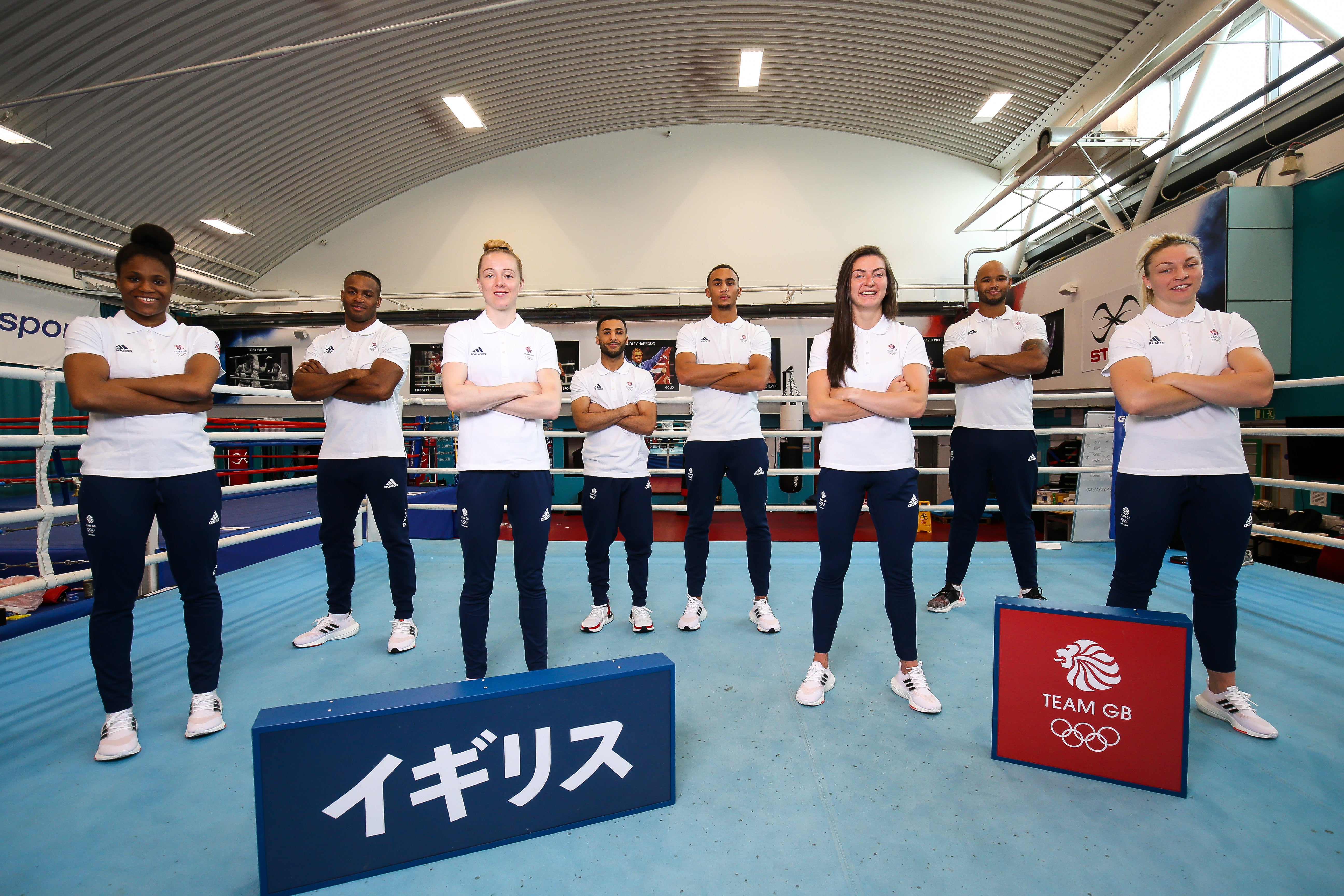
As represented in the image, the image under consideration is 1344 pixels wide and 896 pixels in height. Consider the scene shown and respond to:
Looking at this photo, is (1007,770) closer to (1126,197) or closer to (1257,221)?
(1257,221)

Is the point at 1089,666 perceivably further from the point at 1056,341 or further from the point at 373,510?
the point at 1056,341

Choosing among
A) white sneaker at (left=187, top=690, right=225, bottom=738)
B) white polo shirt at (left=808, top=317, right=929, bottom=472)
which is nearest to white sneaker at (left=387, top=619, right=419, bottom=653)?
white sneaker at (left=187, top=690, right=225, bottom=738)

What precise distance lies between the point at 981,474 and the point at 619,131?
9.91 metres

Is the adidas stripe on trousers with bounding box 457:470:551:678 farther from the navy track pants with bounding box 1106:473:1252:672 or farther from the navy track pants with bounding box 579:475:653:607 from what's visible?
the navy track pants with bounding box 1106:473:1252:672

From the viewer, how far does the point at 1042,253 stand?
8742 mm

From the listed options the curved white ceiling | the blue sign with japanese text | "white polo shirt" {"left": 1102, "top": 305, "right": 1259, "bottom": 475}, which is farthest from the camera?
the curved white ceiling

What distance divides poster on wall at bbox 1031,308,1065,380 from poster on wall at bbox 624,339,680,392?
515 cm

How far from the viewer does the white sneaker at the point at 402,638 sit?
7.37 feet

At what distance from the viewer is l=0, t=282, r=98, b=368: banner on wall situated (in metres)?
8.15

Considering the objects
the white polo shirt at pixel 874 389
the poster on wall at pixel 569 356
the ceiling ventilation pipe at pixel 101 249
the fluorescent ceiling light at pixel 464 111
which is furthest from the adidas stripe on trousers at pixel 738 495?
the fluorescent ceiling light at pixel 464 111

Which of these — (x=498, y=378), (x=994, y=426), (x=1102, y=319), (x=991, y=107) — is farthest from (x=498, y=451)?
(x=991, y=107)

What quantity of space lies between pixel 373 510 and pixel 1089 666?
2560 millimetres

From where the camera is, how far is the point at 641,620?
2432 mm

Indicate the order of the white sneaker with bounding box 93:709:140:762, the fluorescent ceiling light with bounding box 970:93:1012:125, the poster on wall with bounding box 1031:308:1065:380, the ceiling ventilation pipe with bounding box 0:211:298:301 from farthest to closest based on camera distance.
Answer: the fluorescent ceiling light with bounding box 970:93:1012:125, the ceiling ventilation pipe with bounding box 0:211:298:301, the poster on wall with bounding box 1031:308:1065:380, the white sneaker with bounding box 93:709:140:762
